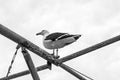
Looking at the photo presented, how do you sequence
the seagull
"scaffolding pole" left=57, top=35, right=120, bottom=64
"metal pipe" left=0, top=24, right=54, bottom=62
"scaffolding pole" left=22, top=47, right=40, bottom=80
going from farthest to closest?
the seagull, "scaffolding pole" left=57, top=35, right=120, bottom=64, "scaffolding pole" left=22, top=47, right=40, bottom=80, "metal pipe" left=0, top=24, right=54, bottom=62

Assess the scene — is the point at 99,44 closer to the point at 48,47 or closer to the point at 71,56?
the point at 71,56

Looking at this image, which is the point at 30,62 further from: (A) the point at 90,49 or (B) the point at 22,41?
(A) the point at 90,49

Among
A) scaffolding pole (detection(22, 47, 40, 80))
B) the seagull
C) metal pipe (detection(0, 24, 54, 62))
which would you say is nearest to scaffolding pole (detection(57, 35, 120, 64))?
metal pipe (detection(0, 24, 54, 62))

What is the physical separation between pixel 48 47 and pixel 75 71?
842 mm

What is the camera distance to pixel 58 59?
4504 millimetres

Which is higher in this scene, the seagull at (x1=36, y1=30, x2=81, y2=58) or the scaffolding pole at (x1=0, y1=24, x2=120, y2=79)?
the scaffolding pole at (x1=0, y1=24, x2=120, y2=79)

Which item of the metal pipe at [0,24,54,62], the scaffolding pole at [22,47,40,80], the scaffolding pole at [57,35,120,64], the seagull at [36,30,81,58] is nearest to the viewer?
the metal pipe at [0,24,54,62]

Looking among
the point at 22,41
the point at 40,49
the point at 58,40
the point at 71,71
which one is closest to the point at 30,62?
the point at 40,49

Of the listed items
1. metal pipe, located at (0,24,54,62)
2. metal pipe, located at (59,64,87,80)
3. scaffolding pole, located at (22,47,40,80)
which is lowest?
metal pipe, located at (59,64,87,80)

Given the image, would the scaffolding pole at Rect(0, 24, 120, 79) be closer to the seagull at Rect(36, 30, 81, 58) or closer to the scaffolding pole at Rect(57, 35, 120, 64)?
the scaffolding pole at Rect(57, 35, 120, 64)

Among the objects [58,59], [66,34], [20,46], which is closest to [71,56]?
[58,59]

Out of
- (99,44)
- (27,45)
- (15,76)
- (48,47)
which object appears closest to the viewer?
(27,45)

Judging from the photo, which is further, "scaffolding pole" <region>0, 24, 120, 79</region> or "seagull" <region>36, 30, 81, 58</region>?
"seagull" <region>36, 30, 81, 58</region>

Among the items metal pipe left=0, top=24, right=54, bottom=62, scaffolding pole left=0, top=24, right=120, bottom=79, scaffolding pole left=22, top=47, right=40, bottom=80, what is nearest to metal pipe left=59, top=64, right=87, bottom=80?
scaffolding pole left=0, top=24, right=120, bottom=79
